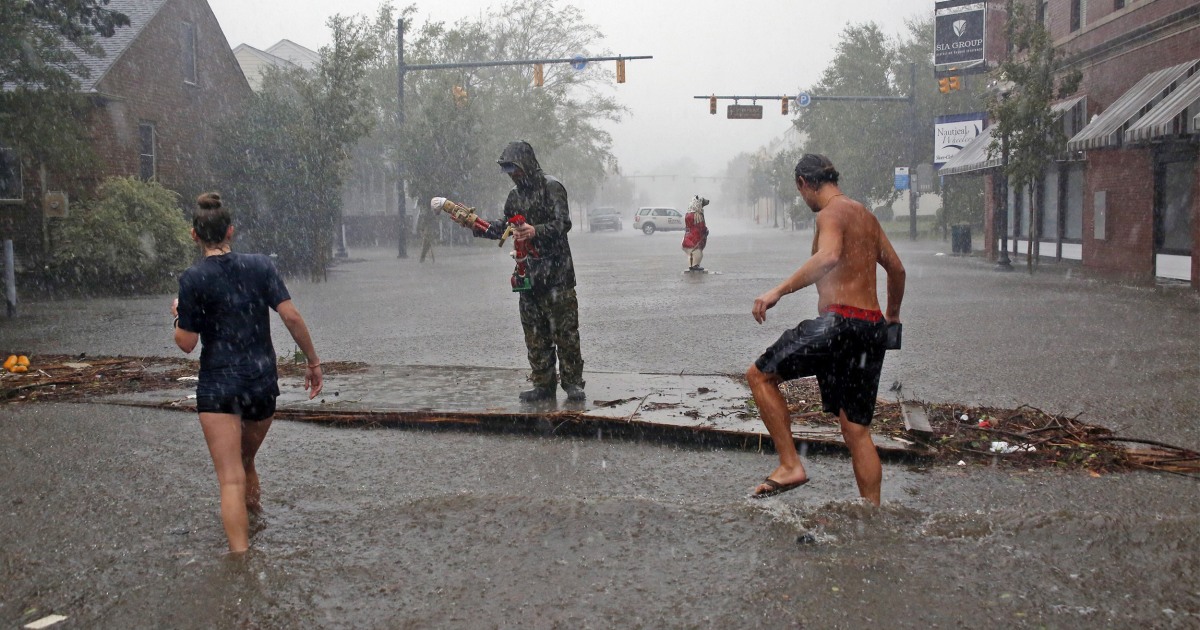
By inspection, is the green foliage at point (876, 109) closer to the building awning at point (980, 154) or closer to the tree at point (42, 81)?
the building awning at point (980, 154)

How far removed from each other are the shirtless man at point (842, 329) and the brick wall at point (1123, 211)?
16.6m

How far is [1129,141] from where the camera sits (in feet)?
54.2

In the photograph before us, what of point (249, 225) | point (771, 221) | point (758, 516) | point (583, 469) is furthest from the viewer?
point (771, 221)

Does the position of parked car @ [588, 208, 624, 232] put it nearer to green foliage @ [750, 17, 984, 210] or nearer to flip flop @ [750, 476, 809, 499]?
green foliage @ [750, 17, 984, 210]

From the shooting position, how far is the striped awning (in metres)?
25.5

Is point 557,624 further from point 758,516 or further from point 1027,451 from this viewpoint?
point 1027,451

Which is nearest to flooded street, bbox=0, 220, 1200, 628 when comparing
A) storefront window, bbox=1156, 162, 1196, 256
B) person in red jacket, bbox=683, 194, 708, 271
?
storefront window, bbox=1156, 162, 1196, 256

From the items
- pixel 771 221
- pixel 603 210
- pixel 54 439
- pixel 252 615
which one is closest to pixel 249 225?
pixel 54 439

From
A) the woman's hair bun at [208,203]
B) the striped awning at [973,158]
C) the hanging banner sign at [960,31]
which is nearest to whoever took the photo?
the woman's hair bun at [208,203]

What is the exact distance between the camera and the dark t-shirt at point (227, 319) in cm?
416

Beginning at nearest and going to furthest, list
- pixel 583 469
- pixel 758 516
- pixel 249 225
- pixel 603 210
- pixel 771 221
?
pixel 758 516, pixel 583 469, pixel 249 225, pixel 603 210, pixel 771 221

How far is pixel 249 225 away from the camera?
2495cm

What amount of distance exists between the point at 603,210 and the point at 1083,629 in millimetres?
67480

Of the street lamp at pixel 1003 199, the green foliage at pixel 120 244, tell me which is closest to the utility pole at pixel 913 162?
the street lamp at pixel 1003 199
